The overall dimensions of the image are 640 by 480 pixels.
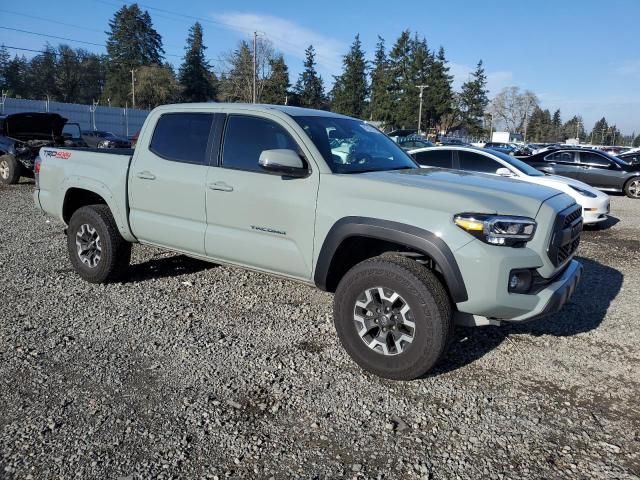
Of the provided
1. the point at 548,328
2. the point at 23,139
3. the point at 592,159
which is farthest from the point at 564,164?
the point at 23,139

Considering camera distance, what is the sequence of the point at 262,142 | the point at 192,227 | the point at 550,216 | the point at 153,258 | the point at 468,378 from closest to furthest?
the point at 550,216 < the point at 468,378 < the point at 262,142 < the point at 192,227 < the point at 153,258

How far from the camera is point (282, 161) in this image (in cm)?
384

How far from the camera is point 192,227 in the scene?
183 inches

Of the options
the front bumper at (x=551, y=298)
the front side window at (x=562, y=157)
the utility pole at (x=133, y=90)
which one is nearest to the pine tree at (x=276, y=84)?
the utility pole at (x=133, y=90)

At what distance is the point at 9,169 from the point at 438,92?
70311 mm

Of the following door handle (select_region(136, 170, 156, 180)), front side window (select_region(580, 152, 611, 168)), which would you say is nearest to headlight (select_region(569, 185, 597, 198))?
front side window (select_region(580, 152, 611, 168))

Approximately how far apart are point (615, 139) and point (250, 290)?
149m

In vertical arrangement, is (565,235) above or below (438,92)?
below

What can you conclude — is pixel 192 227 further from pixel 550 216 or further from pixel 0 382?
pixel 550 216

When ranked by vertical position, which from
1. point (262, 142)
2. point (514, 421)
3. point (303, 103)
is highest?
point (303, 103)

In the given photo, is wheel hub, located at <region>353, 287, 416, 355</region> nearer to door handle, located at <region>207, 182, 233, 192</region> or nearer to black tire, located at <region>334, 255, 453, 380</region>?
black tire, located at <region>334, 255, 453, 380</region>

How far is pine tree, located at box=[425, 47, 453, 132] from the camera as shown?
75.6 m

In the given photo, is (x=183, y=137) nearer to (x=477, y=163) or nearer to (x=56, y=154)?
(x=56, y=154)

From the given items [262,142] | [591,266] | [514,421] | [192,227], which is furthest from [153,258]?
[591,266]
